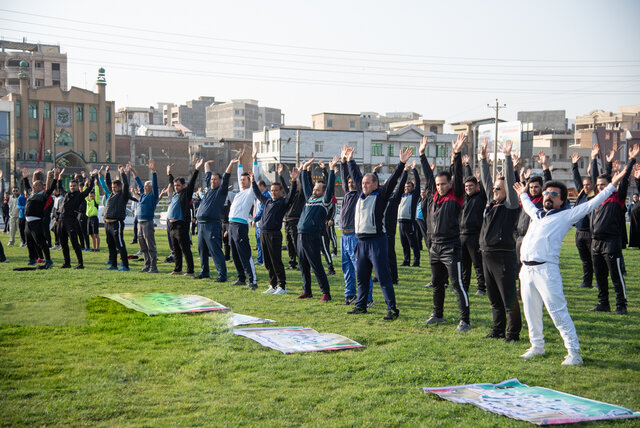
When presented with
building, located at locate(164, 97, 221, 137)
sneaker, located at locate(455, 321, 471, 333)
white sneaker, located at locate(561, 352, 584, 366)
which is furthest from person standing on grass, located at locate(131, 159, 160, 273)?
building, located at locate(164, 97, 221, 137)

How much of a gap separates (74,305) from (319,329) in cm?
439

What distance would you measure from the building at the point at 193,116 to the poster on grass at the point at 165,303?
103288mm

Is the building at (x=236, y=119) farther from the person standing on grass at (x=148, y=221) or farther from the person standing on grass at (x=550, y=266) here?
the person standing on grass at (x=550, y=266)

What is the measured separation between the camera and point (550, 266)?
7.16 meters

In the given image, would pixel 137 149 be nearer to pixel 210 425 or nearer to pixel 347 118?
pixel 347 118

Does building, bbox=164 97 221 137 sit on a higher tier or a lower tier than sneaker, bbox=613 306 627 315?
higher

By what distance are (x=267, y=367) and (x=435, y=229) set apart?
3.48 metres

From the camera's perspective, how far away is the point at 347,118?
275 feet

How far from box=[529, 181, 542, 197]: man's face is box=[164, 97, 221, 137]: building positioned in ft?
347

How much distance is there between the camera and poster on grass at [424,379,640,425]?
521 centimetres

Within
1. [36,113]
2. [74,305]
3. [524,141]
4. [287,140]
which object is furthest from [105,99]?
[74,305]

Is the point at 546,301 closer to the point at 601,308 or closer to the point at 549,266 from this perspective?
the point at 549,266

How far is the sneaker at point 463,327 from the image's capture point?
863 cm

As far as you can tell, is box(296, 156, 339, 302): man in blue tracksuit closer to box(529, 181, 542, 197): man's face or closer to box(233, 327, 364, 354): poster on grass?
box(233, 327, 364, 354): poster on grass
